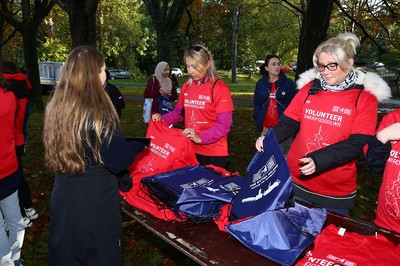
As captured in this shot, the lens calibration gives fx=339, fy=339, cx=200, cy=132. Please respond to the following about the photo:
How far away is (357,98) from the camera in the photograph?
261cm

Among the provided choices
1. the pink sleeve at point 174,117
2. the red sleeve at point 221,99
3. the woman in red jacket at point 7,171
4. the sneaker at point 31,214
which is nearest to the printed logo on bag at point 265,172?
the red sleeve at point 221,99

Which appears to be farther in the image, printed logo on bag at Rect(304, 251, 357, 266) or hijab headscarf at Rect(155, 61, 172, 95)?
hijab headscarf at Rect(155, 61, 172, 95)

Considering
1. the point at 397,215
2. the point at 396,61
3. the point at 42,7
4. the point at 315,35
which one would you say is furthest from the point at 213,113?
the point at 396,61

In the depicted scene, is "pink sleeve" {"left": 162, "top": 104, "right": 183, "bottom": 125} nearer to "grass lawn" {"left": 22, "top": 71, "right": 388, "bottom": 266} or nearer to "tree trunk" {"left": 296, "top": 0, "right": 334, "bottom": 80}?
"grass lawn" {"left": 22, "top": 71, "right": 388, "bottom": 266}

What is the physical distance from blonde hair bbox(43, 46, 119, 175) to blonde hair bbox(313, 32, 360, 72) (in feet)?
5.61

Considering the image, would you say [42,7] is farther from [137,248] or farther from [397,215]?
[397,215]

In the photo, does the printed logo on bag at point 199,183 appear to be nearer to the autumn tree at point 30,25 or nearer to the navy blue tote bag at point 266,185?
the navy blue tote bag at point 266,185

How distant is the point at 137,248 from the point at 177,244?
2.27 m

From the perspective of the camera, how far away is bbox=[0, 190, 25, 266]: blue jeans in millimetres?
3346

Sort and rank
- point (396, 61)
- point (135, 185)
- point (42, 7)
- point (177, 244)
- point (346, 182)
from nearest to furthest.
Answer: point (177, 244) < point (346, 182) < point (135, 185) < point (42, 7) < point (396, 61)

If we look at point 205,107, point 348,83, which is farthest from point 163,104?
point 348,83

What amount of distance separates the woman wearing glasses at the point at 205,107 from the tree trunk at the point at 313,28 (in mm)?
3826

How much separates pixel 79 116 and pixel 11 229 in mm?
2301

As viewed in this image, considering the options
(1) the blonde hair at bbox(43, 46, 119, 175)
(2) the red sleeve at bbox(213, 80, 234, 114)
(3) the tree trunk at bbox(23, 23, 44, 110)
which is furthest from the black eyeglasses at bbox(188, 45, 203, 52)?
(3) the tree trunk at bbox(23, 23, 44, 110)
